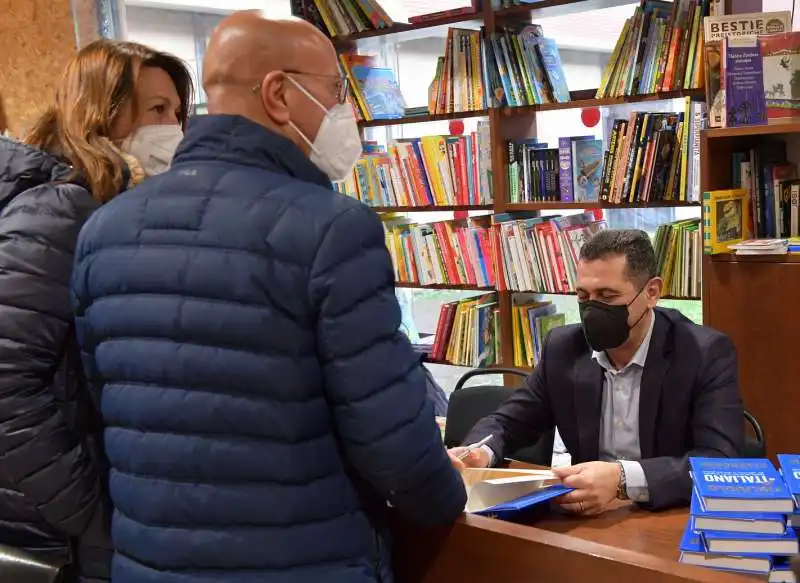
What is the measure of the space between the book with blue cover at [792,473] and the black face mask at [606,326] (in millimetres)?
652

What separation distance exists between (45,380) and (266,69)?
27.8 inches

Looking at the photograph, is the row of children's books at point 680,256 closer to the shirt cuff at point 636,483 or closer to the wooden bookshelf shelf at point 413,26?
the wooden bookshelf shelf at point 413,26

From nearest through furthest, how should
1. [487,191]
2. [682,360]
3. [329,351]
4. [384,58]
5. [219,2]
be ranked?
1. [329,351]
2. [682,360]
3. [487,191]
4. [384,58]
5. [219,2]

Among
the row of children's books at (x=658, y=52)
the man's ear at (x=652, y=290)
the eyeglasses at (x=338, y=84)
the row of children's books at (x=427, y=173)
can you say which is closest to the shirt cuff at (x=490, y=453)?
the man's ear at (x=652, y=290)

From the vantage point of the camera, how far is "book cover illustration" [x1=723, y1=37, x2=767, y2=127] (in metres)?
3.21

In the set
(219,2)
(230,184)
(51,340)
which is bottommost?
(51,340)

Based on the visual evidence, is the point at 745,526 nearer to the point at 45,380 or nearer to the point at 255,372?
the point at 255,372

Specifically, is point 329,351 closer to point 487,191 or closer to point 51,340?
point 51,340

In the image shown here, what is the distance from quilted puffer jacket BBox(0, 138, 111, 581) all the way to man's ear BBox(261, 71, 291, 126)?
456 mm

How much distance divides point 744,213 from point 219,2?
12.9 feet

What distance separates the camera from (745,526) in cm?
146

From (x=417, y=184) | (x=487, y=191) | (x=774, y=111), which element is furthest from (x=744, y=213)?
(x=417, y=184)

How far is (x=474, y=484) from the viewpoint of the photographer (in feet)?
5.90

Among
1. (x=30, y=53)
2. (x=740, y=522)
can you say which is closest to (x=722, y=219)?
(x=740, y=522)
